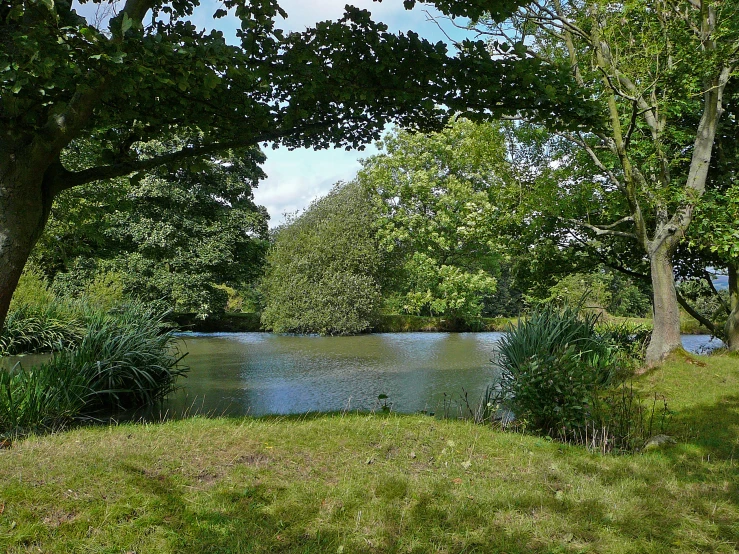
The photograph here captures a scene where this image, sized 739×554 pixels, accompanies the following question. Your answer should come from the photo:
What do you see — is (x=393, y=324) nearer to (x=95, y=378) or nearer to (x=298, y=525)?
(x=95, y=378)

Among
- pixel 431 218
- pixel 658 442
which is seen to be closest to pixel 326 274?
pixel 431 218

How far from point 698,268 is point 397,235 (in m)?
14.2

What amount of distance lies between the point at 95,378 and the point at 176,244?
47.1ft

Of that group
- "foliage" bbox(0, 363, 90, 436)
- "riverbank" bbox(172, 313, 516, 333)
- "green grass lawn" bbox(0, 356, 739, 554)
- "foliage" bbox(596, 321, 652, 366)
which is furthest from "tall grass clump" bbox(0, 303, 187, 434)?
"riverbank" bbox(172, 313, 516, 333)

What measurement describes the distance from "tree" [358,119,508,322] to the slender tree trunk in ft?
42.4

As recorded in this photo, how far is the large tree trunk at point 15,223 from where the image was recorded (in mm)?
3861

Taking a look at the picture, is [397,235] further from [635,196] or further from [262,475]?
[262,475]

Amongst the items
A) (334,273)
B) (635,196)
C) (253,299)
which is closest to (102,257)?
(334,273)

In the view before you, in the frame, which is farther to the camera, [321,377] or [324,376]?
[324,376]

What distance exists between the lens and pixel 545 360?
623cm

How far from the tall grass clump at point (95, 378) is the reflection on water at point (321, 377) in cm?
57

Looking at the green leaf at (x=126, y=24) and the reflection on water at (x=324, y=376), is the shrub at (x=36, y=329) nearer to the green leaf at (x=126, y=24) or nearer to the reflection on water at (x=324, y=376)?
the reflection on water at (x=324, y=376)

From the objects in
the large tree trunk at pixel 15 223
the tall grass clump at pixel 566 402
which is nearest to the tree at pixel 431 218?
the tall grass clump at pixel 566 402

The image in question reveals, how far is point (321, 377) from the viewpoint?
438 inches
